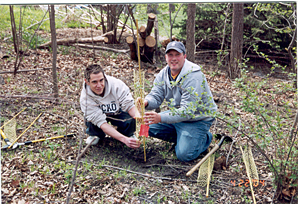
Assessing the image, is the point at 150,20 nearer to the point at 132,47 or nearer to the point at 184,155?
the point at 132,47

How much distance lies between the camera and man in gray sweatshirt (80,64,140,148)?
8.70 feet

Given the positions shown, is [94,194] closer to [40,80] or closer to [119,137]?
[119,137]

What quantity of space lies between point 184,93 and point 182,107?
20 centimetres

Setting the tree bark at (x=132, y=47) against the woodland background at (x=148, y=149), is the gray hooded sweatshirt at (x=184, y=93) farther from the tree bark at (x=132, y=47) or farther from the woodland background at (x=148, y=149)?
the tree bark at (x=132, y=47)

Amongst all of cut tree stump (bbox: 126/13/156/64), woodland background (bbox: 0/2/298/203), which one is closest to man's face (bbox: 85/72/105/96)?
woodland background (bbox: 0/2/298/203)

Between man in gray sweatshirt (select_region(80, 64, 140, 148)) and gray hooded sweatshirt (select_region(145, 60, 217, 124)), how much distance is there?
0.29 meters

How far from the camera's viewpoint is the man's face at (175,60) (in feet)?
8.75

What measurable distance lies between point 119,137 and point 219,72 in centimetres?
287

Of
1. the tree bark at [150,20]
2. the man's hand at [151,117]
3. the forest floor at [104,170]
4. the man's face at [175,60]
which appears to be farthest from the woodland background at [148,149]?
the man's face at [175,60]

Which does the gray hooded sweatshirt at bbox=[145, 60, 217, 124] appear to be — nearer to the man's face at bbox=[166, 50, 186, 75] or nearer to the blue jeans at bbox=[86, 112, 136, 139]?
the man's face at bbox=[166, 50, 186, 75]

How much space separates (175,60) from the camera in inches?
106

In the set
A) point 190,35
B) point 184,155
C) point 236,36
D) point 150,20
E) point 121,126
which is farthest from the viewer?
point 150,20

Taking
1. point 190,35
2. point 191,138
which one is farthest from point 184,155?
point 190,35

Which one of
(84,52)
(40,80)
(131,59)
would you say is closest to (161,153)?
(40,80)
